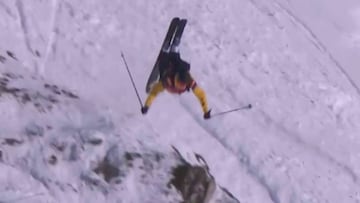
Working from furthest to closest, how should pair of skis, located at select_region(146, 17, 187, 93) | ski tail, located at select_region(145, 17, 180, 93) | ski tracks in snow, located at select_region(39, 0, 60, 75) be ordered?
ski tracks in snow, located at select_region(39, 0, 60, 75) → ski tail, located at select_region(145, 17, 180, 93) → pair of skis, located at select_region(146, 17, 187, 93)

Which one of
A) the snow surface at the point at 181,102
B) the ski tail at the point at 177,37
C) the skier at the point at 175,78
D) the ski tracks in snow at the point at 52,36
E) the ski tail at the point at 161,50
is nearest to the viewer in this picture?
the snow surface at the point at 181,102

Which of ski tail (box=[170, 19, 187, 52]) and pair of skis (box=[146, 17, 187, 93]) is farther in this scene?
pair of skis (box=[146, 17, 187, 93])

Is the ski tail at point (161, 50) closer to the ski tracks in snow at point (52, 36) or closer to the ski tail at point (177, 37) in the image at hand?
the ski tail at point (177, 37)

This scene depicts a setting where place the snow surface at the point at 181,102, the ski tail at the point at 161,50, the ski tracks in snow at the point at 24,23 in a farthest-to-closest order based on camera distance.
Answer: the ski tracks in snow at the point at 24,23 < the ski tail at the point at 161,50 < the snow surface at the point at 181,102

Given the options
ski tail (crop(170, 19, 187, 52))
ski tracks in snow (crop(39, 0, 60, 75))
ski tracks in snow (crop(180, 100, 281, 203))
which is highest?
ski tail (crop(170, 19, 187, 52))

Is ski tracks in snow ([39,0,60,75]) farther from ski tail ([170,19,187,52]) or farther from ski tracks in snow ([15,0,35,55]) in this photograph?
ski tail ([170,19,187,52])

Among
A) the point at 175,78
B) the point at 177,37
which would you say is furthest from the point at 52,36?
the point at 175,78

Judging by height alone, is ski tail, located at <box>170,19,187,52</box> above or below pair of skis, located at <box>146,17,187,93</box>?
above

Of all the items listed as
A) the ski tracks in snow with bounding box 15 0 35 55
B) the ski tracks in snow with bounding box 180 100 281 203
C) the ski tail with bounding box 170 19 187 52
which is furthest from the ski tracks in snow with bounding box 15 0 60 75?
the ski tracks in snow with bounding box 180 100 281 203

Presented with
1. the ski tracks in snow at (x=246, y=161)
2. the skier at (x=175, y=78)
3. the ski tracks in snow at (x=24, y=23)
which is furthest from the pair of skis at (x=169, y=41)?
the ski tracks in snow at (x=24, y=23)

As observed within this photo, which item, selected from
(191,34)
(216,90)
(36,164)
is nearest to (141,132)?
(36,164)
